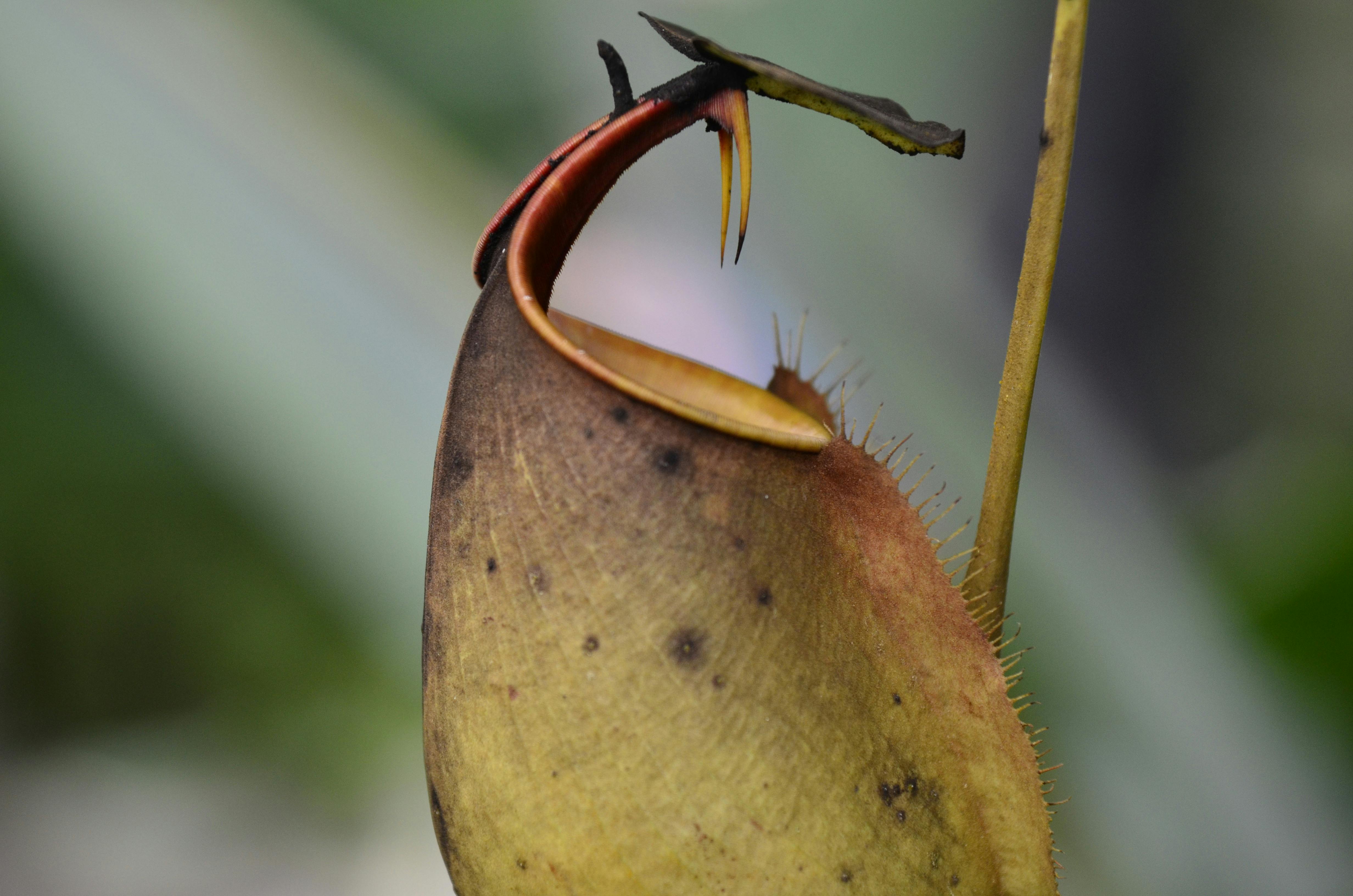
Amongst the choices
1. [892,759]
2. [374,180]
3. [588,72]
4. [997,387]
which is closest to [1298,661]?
[997,387]

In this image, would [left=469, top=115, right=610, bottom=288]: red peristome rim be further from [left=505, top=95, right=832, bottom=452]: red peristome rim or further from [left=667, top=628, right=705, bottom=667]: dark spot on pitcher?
[left=667, top=628, right=705, bottom=667]: dark spot on pitcher

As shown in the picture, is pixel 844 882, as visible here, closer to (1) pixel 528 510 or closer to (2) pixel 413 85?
(1) pixel 528 510

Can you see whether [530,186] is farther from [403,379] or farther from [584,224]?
[403,379]

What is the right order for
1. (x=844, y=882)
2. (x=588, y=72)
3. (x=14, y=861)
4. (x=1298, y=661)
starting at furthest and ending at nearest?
(x=588, y=72), (x=14, y=861), (x=1298, y=661), (x=844, y=882)

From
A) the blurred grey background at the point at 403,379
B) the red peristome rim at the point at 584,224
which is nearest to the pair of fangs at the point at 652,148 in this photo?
the red peristome rim at the point at 584,224

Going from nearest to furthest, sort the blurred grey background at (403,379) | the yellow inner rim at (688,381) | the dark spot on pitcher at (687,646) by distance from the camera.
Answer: the dark spot on pitcher at (687,646) < the yellow inner rim at (688,381) < the blurred grey background at (403,379)

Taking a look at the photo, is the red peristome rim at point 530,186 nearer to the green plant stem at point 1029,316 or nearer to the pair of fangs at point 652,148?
the pair of fangs at point 652,148
